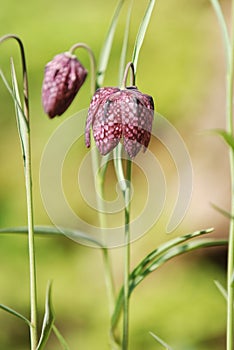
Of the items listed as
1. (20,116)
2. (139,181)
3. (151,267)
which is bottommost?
(151,267)

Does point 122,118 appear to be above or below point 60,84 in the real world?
below

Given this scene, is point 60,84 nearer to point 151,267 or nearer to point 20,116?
point 20,116

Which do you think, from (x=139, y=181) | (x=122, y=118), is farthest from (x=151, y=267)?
(x=139, y=181)

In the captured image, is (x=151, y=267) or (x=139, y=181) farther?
(x=139, y=181)

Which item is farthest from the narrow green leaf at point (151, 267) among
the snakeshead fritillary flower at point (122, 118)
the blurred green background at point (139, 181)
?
the blurred green background at point (139, 181)

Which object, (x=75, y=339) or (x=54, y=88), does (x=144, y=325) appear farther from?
(x=54, y=88)

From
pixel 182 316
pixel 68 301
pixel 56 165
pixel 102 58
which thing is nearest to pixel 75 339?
pixel 68 301
